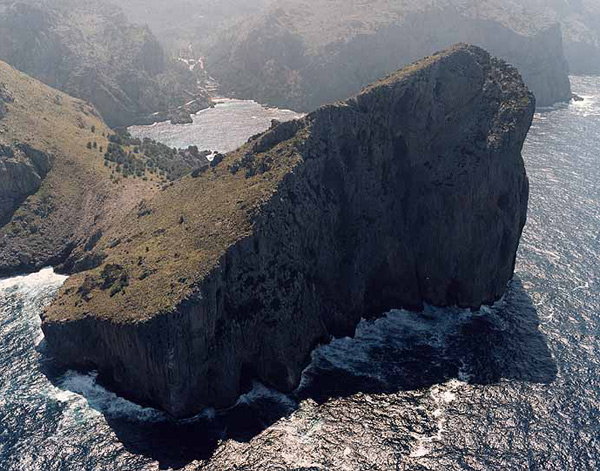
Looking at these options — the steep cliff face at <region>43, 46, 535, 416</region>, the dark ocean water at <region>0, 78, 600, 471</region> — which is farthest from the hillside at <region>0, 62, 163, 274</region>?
the steep cliff face at <region>43, 46, 535, 416</region>

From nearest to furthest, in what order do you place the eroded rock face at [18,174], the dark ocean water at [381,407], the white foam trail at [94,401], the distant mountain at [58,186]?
the dark ocean water at [381,407], the white foam trail at [94,401], the distant mountain at [58,186], the eroded rock face at [18,174]

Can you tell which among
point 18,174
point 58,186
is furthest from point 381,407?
point 18,174

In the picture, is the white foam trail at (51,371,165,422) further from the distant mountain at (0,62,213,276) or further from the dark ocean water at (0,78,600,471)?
the distant mountain at (0,62,213,276)

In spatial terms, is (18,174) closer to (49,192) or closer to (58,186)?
(49,192)

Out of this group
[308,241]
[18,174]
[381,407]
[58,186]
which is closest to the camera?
[381,407]

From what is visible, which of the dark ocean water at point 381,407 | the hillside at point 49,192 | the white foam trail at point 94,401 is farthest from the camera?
the hillside at point 49,192

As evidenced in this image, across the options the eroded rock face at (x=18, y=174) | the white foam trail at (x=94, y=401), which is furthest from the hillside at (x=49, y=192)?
the white foam trail at (x=94, y=401)

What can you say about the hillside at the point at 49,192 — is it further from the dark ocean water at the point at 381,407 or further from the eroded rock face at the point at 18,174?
the dark ocean water at the point at 381,407
